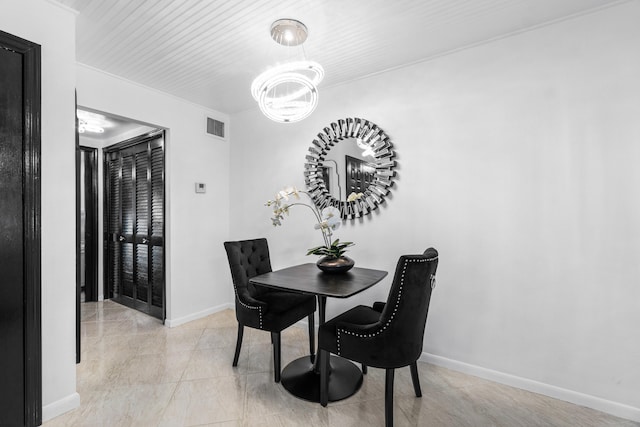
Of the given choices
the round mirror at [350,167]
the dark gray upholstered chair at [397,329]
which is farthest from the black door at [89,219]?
the dark gray upholstered chair at [397,329]

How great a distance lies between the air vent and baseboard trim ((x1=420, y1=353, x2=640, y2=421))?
3435 millimetres

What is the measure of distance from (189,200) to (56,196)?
68.2 inches

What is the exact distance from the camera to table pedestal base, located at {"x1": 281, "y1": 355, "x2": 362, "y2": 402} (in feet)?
6.98

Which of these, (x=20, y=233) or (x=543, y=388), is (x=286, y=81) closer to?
(x=20, y=233)

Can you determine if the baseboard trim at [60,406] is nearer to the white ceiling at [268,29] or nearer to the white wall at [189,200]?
the white wall at [189,200]

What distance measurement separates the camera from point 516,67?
227 cm

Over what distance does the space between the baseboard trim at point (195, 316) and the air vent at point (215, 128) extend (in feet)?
7.32

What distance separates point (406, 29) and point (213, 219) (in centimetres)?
299

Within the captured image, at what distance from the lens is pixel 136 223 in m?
4.05

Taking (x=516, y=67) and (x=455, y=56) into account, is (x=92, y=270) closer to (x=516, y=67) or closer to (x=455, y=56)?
(x=455, y=56)

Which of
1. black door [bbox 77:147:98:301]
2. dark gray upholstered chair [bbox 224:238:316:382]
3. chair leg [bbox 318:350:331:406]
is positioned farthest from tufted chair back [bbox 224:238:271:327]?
black door [bbox 77:147:98:301]

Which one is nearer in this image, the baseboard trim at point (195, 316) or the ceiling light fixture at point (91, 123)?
the baseboard trim at point (195, 316)

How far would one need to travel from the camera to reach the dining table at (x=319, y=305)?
2001mm

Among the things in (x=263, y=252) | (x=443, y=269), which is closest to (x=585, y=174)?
(x=443, y=269)
